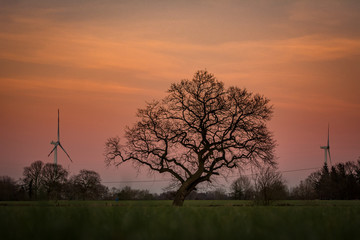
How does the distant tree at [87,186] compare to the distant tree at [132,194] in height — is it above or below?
above

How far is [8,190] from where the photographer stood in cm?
8719

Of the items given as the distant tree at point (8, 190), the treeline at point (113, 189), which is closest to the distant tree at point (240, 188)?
the treeline at point (113, 189)

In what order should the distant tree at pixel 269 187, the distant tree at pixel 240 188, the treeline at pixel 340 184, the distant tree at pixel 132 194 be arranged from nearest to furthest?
the distant tree at pixel 132 194 < the distant tree at pixel 269 187 < the distant tree at pixel 240 188 < the treeline at pixel 340 184

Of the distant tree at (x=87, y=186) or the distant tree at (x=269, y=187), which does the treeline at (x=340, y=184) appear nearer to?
the distant tree at (x=87, y=186)

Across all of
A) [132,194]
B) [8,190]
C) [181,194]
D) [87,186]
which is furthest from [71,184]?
[132,194]

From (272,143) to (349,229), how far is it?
36.4m

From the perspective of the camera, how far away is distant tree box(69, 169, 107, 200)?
84.2m

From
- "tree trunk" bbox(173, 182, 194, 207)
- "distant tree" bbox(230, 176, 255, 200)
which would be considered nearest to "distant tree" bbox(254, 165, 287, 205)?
"tree trunk" bbox(173, 182, 194, 207)

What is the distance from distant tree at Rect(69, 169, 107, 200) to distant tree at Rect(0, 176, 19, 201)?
10.5 m

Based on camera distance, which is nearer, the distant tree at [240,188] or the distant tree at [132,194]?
the distant tree at [132,194]

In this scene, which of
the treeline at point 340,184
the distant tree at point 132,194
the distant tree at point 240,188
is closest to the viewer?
the distant tree at point 132,194

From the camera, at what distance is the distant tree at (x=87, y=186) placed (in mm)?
84225

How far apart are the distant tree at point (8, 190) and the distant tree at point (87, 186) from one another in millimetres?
10541

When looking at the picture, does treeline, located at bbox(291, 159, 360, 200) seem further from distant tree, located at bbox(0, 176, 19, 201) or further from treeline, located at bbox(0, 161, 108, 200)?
distant tree, located at bbox(0, 176, 19, 201)
